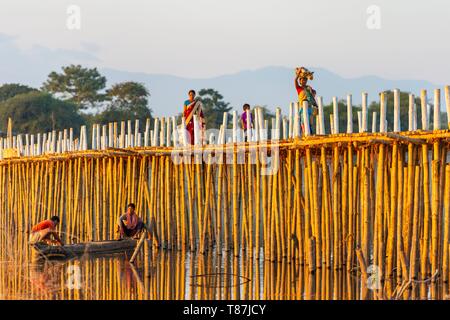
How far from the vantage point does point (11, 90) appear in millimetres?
66188

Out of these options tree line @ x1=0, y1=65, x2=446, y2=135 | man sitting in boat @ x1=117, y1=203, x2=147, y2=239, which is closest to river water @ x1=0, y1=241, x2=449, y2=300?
man sitting in boat @ x1=117, y1=203, x2=147, y2=239

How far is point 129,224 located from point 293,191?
4.05m

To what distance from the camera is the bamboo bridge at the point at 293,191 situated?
46.1ft

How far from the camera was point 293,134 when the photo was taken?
1688 centimetres

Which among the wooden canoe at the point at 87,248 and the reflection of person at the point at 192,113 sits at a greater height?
the reflection of person at the point at 192,113

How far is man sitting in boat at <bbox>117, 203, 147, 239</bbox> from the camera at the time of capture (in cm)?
1950

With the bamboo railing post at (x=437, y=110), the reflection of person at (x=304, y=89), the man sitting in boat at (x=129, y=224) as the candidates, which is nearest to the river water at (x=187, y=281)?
the man sitting in boat at (x=129, y=224)

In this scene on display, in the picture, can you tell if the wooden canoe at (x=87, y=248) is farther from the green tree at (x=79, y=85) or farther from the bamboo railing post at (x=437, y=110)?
the green tree at (x=79, y=85)

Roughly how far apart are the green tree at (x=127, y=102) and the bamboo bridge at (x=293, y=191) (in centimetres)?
3164

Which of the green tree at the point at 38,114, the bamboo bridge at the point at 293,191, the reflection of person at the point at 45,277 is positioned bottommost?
the reflection of person at the point at 45,277

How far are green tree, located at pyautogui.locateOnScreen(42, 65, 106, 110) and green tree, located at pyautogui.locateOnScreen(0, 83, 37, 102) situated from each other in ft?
6.26

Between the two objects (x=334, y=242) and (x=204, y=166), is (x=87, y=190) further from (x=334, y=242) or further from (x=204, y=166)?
(x=334, y=242)

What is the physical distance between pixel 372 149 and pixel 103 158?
29.4 ft
